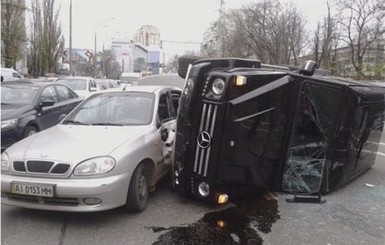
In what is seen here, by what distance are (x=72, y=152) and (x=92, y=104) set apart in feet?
6.04

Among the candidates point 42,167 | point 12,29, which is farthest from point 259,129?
point 12,29

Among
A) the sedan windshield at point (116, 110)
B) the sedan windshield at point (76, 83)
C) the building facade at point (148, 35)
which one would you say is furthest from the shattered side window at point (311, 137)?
the building facade at point (148, 35)

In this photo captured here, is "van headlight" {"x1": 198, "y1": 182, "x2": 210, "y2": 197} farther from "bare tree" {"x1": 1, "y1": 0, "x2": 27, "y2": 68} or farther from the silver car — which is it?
"bare tree" {"x1": 1, "y1": 0, "x2": 27, "y2": 68}

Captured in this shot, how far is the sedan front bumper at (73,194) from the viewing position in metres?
4.66

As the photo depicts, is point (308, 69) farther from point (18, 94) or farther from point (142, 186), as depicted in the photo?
point (18, 94)

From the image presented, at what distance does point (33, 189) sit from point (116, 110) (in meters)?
1.96

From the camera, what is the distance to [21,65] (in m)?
49.2

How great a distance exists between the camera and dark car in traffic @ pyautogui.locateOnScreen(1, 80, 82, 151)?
325 inches

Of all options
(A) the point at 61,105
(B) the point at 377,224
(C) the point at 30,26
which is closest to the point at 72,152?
(B) the point at 377,224

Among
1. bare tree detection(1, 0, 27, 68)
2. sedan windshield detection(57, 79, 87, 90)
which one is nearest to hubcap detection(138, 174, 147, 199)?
sedan windshield detection(57, 79, 87, 90)

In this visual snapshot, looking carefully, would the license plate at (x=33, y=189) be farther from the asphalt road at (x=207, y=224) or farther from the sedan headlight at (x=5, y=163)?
the asphalt road at (x=207, y=224)

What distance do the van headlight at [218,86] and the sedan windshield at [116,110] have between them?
1.33 meters

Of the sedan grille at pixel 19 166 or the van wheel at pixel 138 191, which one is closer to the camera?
the sedan grille at pixel 19 166

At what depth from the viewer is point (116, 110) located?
637 cm
